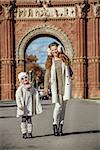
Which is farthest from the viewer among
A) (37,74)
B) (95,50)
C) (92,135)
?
(37,74)

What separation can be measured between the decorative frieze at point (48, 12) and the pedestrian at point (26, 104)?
40628 mm

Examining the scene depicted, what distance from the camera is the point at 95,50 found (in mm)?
51875

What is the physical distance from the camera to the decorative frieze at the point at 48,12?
52531 millimetres

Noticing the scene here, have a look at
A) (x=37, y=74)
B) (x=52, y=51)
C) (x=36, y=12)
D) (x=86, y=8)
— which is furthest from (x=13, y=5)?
(x=37, y=74)

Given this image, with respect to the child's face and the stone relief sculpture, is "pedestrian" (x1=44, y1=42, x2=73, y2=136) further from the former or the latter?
the stone relief sculpture

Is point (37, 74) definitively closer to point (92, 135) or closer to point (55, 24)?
point (55, 24)

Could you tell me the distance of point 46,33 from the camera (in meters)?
52.6

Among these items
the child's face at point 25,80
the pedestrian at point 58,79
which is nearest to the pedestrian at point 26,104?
the child's face at point 25,80

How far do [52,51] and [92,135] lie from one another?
1.95 metres

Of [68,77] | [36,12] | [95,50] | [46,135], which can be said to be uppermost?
[36,12]

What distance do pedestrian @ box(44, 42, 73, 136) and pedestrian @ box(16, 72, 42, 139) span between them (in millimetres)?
Answer: 410

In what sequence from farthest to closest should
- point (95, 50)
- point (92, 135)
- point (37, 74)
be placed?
point (37, 74)
point (95, 50)
point (92, 135)

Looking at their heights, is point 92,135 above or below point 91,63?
below

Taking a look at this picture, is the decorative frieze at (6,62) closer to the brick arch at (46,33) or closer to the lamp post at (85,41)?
the brick arch at (46,33)
